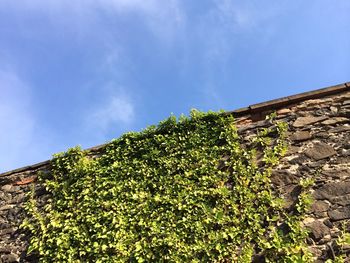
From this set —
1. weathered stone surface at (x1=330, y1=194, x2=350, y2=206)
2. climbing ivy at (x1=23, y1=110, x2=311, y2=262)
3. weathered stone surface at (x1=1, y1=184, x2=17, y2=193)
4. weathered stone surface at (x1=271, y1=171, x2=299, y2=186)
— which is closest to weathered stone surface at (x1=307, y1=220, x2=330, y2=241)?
climbing ivy at (x1=23, y1=110, x2=311, y2=262)

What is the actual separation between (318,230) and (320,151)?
3.27ft

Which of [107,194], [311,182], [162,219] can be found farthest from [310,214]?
[107,194]

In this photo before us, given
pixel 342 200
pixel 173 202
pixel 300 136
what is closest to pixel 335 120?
pixel 300 136

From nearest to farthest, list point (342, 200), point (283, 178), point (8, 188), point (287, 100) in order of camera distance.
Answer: point (342, 200) < point (283, 178) < point (287, 100) < point (8, 188)

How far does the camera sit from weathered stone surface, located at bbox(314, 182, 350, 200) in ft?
15.9

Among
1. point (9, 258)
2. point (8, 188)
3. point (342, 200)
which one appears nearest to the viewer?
point (342, 200)

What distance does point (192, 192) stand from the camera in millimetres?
5273

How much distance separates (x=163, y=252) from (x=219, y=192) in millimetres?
985

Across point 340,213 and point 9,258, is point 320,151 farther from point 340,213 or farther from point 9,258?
point 9,258

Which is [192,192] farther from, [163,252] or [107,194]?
[107,194]

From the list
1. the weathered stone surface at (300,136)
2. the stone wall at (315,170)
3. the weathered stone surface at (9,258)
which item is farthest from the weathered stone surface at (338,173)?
the weathered stone surface at (9,258)

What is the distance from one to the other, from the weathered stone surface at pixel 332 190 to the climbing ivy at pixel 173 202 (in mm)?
181

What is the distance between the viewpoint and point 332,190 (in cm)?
488

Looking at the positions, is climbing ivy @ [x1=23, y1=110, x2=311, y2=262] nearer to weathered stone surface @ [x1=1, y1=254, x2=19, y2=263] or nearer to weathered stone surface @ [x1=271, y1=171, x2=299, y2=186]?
weathered stone surface @ [x1=271, y1=171, x2=299, y2=186]
